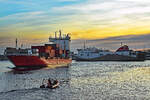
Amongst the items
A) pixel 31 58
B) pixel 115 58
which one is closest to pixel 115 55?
pixel 115 58

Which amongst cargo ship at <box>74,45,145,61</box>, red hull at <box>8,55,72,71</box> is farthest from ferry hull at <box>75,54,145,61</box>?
red hull at <box>8,55,72,71</box>

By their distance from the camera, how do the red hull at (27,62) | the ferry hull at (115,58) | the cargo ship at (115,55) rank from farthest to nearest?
the cargo ship at (115,55), the ferry hull at (115,58), the red hull at (27,62)

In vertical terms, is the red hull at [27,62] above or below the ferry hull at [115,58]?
→ above

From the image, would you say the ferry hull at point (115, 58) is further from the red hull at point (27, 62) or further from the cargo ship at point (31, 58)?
the red hull at point (27, 62)

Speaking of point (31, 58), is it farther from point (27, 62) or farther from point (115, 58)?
point (115, 58)

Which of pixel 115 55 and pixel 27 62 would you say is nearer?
pixel 27 62

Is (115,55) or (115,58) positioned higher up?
(115,55)

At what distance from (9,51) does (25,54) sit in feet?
19.4

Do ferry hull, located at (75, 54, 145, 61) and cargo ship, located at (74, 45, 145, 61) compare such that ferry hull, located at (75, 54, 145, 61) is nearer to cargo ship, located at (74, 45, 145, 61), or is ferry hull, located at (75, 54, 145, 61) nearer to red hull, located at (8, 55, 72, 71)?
cargo ship, located at (74, 45, 145, 61)

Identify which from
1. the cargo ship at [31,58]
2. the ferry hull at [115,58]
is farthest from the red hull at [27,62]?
the ferry hull at [115,58]

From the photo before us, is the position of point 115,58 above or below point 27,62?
below

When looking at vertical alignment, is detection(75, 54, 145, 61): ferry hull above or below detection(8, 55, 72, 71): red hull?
below

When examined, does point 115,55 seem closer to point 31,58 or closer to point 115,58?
point 115,58

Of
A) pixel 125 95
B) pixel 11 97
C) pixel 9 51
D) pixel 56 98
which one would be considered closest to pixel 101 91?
pixel 125 95
